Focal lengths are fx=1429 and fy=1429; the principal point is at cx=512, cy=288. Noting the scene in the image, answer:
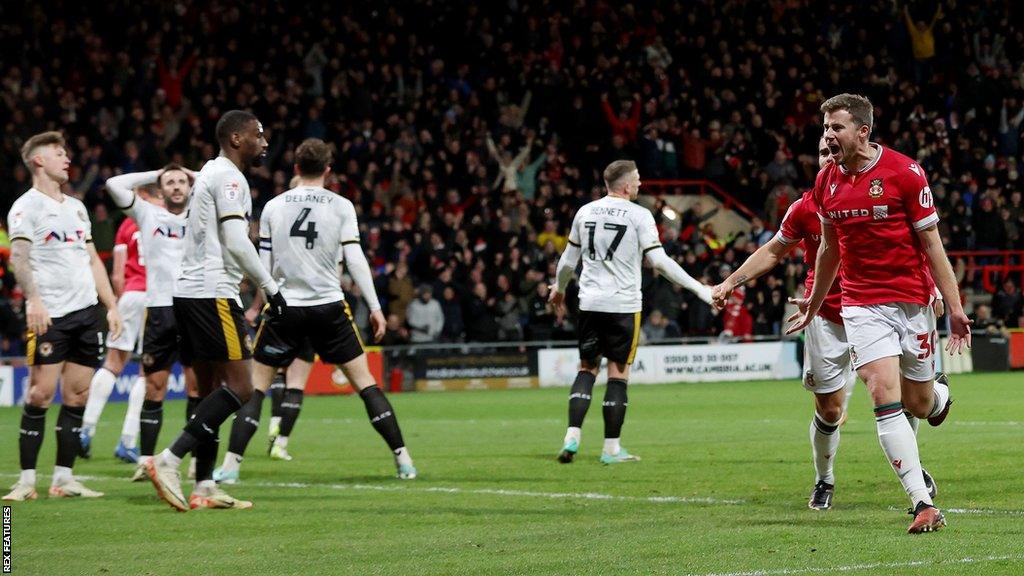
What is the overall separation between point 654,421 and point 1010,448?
556cm

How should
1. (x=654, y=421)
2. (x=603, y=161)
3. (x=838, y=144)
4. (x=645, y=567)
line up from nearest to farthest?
(x=645, y=567), (x=838, y=144), (x=654, y=421), (x=603, y=161)

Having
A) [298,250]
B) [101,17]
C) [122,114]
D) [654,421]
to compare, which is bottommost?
[654,421]

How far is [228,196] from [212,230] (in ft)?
1.07

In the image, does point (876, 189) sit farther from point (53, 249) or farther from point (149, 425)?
point (149, 425)

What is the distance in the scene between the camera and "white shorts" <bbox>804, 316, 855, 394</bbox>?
27.4 ft

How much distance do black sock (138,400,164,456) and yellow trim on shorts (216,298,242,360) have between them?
2726mm

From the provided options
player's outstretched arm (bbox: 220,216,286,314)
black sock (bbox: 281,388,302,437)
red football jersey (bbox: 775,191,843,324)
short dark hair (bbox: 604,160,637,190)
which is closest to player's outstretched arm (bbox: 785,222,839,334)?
red football jersey (bbox: 775,191,843,324)

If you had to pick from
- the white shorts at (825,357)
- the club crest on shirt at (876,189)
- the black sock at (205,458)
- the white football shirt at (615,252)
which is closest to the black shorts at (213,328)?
the black sock at (205,458)

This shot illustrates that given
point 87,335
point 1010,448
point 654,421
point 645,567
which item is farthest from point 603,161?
point 645,567

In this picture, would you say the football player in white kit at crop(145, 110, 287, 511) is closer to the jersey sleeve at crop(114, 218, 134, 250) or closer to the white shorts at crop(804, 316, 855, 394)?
the white shorts at crop(804, 316, 855, 394)

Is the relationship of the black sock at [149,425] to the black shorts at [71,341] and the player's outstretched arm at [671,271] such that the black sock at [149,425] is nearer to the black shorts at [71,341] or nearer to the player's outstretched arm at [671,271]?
the black shorts at [71,341]

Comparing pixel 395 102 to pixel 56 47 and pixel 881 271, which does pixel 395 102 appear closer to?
pixel 56 47

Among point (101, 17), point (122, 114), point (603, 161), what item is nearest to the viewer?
point (122, 114)

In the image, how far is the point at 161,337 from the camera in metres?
11.0
